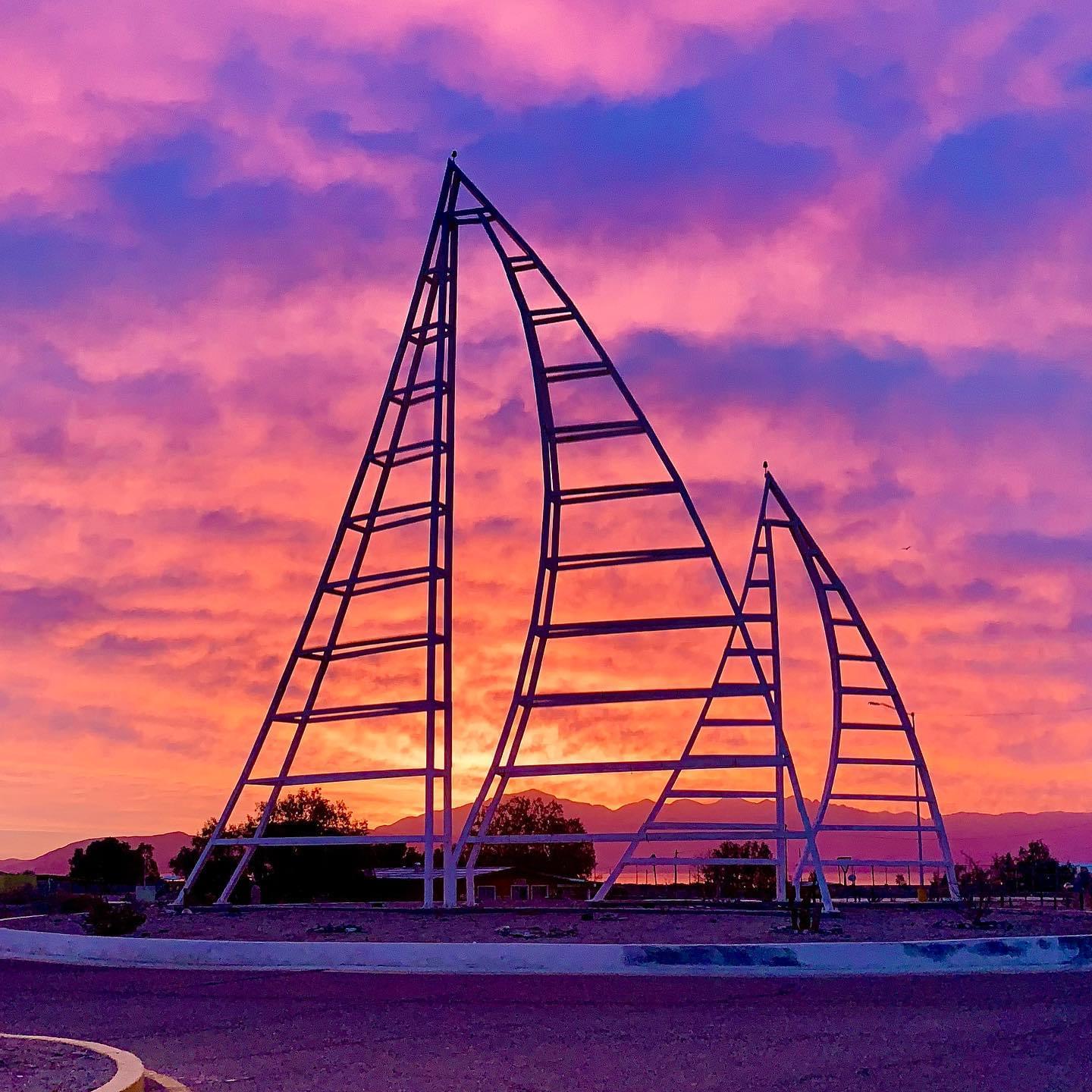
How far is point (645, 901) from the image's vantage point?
33.2 m

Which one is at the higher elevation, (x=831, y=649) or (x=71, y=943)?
(x=831, y=649)

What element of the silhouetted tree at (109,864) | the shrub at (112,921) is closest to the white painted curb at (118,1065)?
the shrub at (112,921)

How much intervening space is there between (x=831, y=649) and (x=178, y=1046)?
2371 cm

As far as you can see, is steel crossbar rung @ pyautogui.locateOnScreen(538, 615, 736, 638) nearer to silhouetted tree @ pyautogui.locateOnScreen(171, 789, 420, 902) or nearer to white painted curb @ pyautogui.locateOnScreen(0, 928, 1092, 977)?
white painted curb @ pyautogui.locateOnScreen(0, 928, 1092, 977)

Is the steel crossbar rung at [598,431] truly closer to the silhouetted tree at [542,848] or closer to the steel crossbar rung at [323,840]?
Result: the steel crossbar rung at [323,840]

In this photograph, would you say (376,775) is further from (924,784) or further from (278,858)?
(278,858)

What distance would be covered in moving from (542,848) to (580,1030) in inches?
3756

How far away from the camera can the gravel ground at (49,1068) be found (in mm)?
9773

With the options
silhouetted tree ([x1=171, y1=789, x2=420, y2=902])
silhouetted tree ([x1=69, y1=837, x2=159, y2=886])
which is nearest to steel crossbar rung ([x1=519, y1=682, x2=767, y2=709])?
silhouetted tree ([x1=171, y1=789, x2=420, y2=902])

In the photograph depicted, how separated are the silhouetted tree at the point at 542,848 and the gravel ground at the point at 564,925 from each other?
62.2m

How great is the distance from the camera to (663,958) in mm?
19781

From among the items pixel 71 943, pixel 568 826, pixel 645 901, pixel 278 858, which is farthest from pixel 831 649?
pixel 568 826

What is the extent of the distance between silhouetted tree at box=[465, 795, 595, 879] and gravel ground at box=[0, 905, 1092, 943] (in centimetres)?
6219

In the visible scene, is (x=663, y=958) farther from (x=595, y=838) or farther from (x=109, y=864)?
(x=109, y=864)
